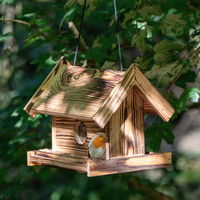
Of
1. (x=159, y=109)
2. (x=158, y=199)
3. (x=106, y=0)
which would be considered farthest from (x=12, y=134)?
(x=159, y=109)

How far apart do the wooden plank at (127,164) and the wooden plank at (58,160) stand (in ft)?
0.24

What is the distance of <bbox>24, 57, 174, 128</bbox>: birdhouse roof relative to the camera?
9.86 ft

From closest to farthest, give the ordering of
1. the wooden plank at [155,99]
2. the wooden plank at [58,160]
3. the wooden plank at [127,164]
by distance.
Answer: the wooden plank at [127,164] < the wooden plank at [58,160] < the wooden plank at [155,99]

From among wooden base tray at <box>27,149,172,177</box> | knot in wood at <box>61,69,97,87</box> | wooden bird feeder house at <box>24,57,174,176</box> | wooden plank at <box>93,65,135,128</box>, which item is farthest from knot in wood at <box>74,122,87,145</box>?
wooden plank at <box>93,65,135,128</box>

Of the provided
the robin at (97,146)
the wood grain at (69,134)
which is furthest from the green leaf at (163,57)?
the robin at (97,146)

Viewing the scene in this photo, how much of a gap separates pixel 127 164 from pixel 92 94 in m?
0.41

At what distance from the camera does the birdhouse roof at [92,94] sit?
301 centimetres

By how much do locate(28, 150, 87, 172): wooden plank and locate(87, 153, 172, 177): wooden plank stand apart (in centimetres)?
7

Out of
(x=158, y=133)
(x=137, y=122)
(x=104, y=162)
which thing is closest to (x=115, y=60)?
(x=158, y=133)

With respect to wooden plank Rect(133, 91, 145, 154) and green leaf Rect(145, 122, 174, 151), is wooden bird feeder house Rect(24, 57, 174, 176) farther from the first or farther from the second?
green leaf Rect(145, 122, 174, 151)

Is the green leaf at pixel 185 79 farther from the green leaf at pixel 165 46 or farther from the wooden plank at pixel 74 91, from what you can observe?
the wooden plank at pixel 74 91

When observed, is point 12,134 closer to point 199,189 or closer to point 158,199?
point 158,199

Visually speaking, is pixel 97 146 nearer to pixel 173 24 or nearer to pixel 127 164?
pixel 127 164

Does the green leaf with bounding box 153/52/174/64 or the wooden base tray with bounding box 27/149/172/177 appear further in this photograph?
the green leaf with bounding box 153/52/174/64
